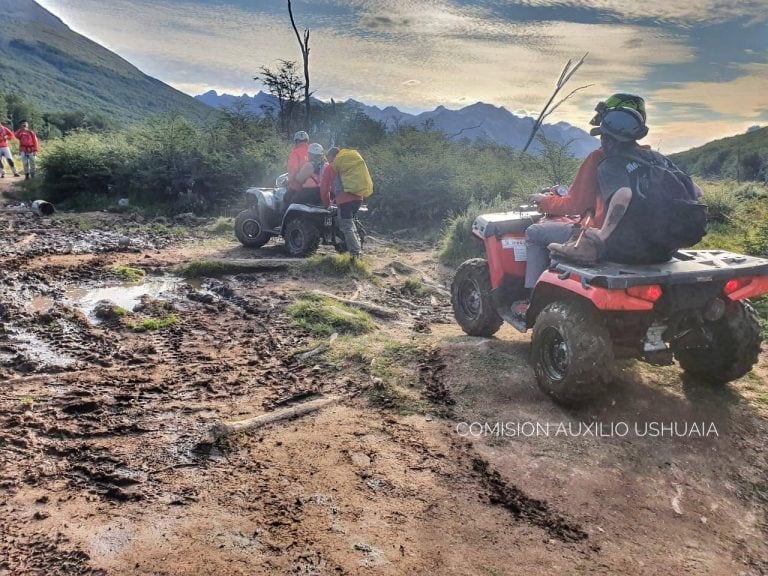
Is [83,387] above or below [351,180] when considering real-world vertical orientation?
below

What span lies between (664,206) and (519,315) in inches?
64.8

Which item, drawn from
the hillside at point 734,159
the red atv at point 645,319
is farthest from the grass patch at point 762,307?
the hillside at point 734,159

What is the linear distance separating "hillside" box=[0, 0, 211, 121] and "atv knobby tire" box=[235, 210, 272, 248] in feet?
322

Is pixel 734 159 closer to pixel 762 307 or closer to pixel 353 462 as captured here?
pixel 762 307

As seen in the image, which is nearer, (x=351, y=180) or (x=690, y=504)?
(x=690, y=504)

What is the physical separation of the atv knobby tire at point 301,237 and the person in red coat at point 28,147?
11.1 m

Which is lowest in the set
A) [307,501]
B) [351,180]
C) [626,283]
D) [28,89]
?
[307,501]

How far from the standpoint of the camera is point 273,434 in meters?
3.68

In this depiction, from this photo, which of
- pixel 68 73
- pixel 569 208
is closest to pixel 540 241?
pixel 569 208

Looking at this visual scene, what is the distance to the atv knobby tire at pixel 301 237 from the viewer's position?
9305mm

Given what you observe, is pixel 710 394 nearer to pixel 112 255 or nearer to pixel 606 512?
pixel 606 512

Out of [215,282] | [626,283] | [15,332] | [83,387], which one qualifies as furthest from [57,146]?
[626,283]

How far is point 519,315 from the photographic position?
4.85m

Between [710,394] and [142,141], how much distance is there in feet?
53.8
